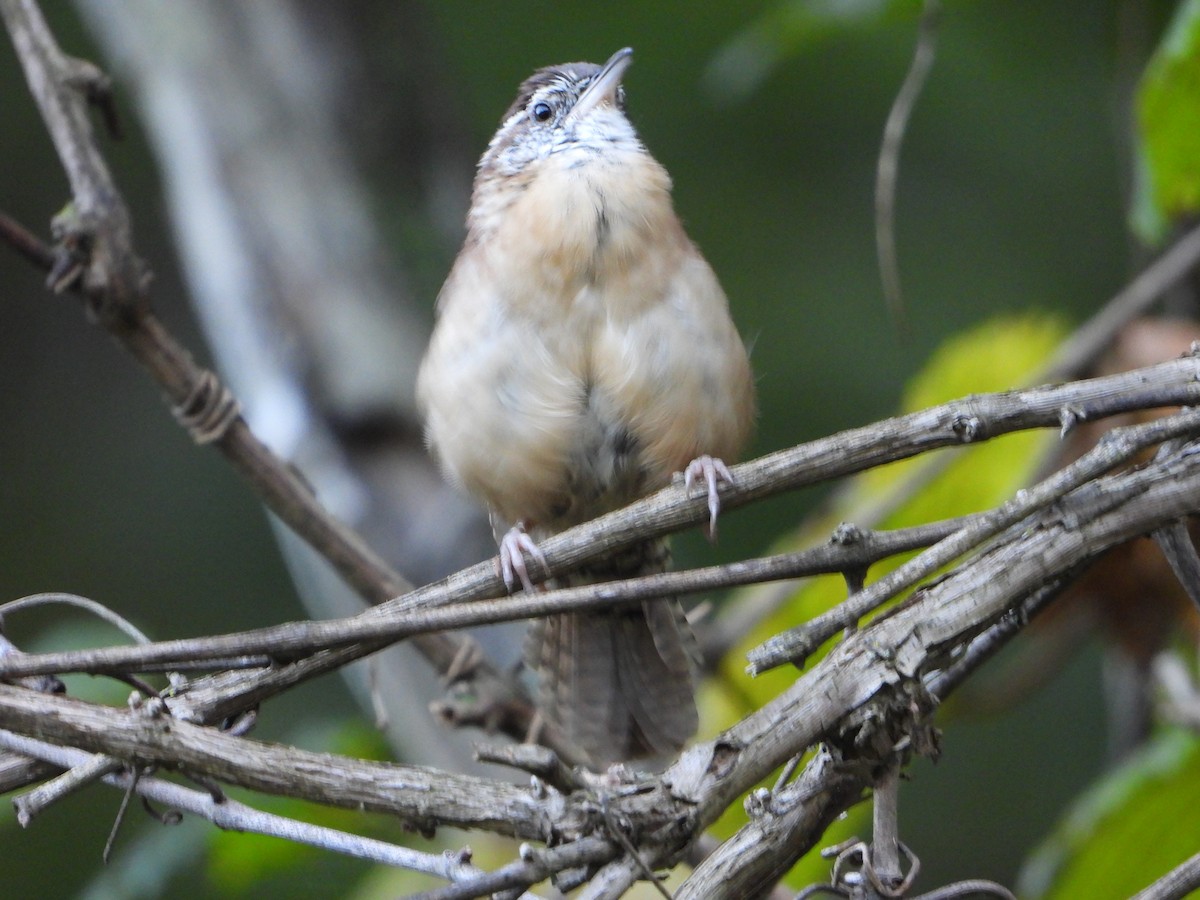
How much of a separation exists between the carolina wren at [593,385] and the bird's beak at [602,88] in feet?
0.57

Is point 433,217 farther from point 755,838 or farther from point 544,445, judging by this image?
point 755,838

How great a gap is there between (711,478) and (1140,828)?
4.00 feet

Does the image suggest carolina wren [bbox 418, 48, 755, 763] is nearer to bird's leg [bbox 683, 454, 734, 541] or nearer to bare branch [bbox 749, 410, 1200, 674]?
bird's leg [bbox 683, 454, 734, 541]

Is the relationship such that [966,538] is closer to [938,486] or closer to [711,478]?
[711,478]

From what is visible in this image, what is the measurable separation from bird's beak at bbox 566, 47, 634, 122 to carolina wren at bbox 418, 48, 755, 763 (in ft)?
0.57

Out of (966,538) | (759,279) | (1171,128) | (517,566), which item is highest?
(759,279)

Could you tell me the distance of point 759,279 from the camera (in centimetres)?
529

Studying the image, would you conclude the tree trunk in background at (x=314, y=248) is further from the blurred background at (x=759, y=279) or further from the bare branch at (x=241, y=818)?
the bare branch at (x=241, y=818)

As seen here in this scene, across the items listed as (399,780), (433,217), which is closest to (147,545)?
(433,217)

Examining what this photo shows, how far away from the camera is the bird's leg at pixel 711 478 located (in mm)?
1497

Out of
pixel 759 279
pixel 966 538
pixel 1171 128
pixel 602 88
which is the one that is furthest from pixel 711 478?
pixel 759 279

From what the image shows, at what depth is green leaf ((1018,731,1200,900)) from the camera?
7.96 feet

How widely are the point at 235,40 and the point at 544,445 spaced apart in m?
1.80

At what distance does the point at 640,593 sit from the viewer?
4.70 ft
